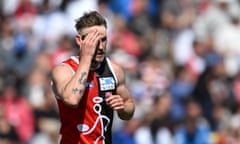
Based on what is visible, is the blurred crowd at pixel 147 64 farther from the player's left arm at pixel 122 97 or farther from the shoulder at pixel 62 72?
Answer: the shoulder at pixel 62 72

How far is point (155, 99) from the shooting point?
1678 cm

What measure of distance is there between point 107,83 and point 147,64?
922 centimetres

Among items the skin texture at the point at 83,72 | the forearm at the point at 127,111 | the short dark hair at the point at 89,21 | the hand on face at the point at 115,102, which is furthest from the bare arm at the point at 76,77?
the forearm at the point at 127,111

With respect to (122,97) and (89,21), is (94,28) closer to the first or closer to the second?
(89,21)

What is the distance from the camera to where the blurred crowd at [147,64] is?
1588cm

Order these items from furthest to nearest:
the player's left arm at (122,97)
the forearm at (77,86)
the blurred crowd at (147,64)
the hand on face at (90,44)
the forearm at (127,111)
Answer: the blurred crowd at (147,64)
the forearm at (127,111)
the player's left arm at (122,97)
the hand on face at (90,44)
the forearm at (77,86)

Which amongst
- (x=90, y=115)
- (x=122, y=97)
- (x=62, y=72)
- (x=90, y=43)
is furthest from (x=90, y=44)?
(x=122, y=97)

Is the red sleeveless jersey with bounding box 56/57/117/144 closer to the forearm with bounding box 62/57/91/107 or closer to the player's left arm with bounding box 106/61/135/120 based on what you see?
the player's left arm with bounding box 106/61/135/120

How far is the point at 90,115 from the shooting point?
8.51m

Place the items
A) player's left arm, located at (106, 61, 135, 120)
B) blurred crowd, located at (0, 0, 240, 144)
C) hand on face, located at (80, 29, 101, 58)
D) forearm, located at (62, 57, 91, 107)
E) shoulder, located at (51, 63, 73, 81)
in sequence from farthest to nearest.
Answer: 1. blurred crowd, located at (0, 0, 240, 144)
2. player's left arm, located at (106, 61, 135, 120)
3. shoulder, located at (51, 63, 73, 81)
4. hand on face, located at (80, 29, 101, 58)
5. forearm, located at (62, 57, 91, 107)

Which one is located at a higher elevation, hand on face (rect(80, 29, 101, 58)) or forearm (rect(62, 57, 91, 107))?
hand on face (rect(80, 29, 101, 58))

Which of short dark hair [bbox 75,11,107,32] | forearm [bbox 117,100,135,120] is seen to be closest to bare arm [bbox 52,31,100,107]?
short dark hair [bbox 75,11,107,32]

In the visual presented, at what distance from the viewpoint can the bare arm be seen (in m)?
8.18

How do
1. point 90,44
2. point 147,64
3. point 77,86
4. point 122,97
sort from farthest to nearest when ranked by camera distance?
point 147,64, point 122,97, point 90,44, point 77,86
